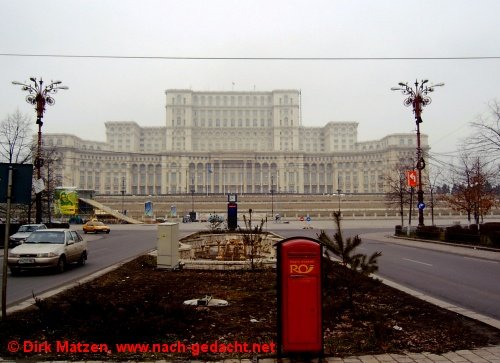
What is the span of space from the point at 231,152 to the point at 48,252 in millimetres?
132033

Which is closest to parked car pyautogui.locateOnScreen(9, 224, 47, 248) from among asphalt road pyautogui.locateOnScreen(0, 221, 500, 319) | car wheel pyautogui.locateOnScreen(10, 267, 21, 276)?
asphalt road pyautogui.locateOnScreen(0, 221, 500, 319)

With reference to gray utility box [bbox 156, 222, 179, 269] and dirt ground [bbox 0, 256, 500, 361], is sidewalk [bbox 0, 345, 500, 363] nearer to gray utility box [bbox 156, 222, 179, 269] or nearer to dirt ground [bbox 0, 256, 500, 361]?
dirt ground [bbox 0, 256, 500, 361]

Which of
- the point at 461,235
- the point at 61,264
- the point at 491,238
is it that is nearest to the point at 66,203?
the point at 61,264

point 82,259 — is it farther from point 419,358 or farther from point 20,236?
point 419,358

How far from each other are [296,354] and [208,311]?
8.78 feet

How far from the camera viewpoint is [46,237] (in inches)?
645

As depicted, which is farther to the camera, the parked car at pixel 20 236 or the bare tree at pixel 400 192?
the bare tree at pixel 400 192

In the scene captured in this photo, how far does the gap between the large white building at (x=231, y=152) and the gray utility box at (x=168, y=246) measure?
407 ft

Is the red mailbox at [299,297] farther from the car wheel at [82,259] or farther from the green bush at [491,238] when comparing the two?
the green bush at [491,238]

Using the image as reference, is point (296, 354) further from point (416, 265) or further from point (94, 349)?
point (416, 265)

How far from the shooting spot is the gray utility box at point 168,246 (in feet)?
44.4

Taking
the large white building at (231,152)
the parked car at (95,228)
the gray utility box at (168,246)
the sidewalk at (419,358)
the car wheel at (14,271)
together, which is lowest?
the parked car at (95,228)

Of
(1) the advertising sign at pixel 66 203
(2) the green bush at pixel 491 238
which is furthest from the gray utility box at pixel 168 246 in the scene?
(1) the advertising sign at pixel 66 203

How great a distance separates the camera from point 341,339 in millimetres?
6250
